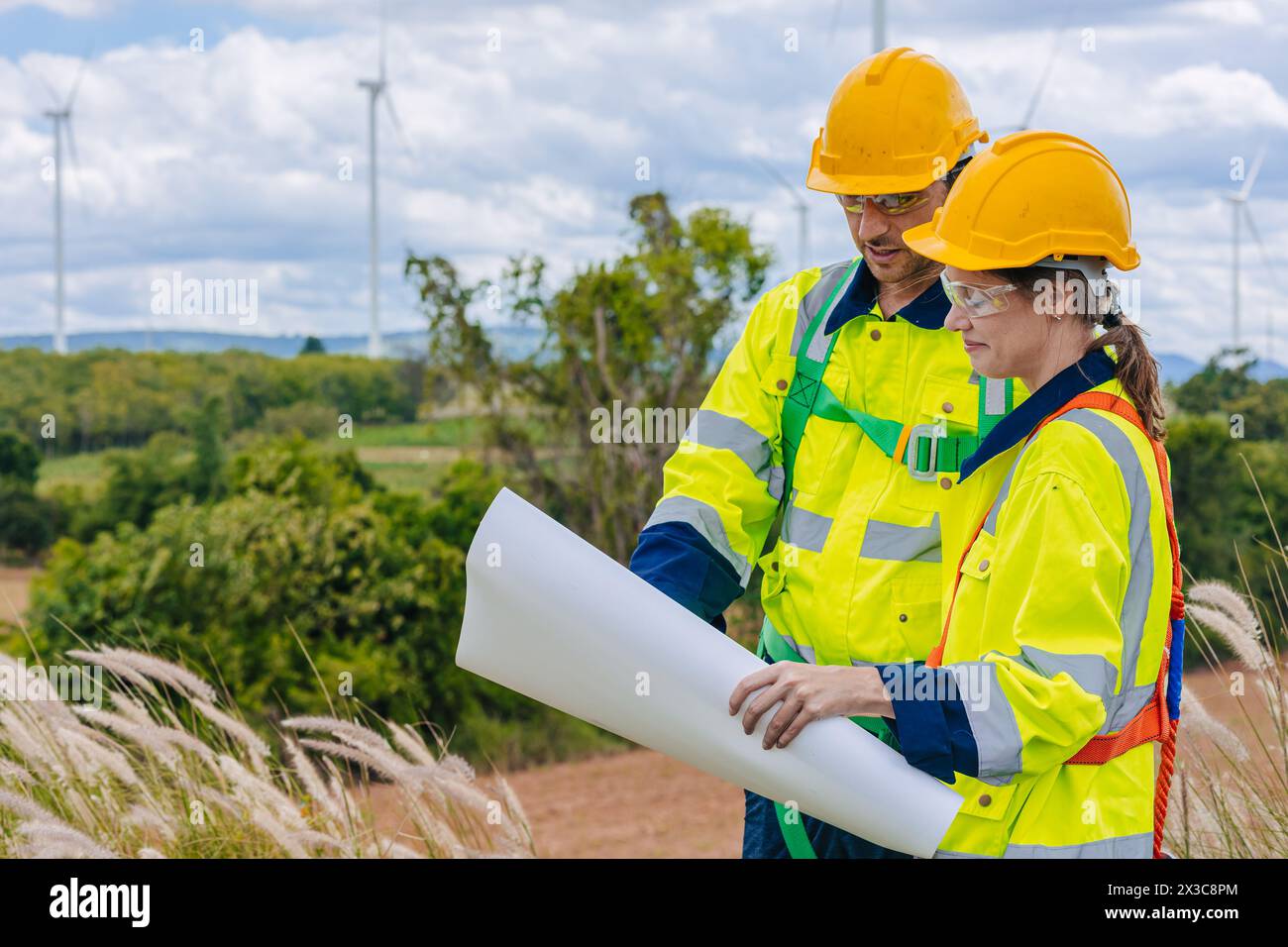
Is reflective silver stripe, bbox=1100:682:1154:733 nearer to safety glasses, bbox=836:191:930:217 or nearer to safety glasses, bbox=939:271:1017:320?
Answer: safety glasses, bbox=939:271:1017:320

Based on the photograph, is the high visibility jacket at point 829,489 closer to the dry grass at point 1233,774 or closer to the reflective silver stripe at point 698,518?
the reflective silver stripe at point 698,518

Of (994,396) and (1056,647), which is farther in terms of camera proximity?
(994,396)

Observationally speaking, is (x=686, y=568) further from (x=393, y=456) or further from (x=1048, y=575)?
(x=393, y=456)

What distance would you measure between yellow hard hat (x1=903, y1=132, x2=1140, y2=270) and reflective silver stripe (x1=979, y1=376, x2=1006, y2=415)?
0.44m

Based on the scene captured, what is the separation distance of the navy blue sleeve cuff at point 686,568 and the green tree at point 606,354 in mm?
11388

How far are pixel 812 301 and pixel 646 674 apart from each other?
109 cm

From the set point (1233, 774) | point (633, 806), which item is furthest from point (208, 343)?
point (1233, 774)

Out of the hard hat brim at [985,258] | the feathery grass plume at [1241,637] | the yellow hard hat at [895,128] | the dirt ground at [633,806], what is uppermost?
the yellow hard hat at [895,128]

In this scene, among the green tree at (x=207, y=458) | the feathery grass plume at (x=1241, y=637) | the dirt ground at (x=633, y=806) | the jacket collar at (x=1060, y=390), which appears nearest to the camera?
the jacket collar at (x=1060, y=390)

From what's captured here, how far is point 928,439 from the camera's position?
2895mm

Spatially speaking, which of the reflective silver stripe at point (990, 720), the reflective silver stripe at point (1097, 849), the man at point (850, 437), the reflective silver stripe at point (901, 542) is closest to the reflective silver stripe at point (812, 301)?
the man at point (850, 437)

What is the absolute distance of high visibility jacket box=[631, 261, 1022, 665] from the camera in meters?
2.88

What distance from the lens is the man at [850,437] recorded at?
114 inches

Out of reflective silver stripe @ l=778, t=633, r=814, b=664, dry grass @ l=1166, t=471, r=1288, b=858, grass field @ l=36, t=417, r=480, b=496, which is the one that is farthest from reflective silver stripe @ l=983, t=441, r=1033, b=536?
grass field @ l=36, t=417, r=480, b=496
